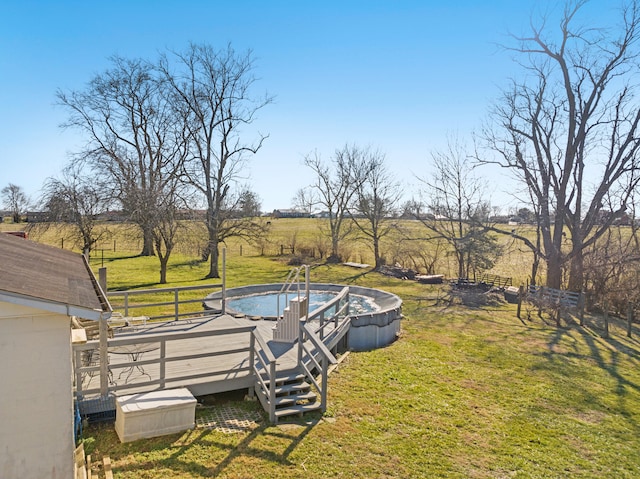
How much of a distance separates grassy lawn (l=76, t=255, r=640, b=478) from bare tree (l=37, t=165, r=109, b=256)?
15962 mm

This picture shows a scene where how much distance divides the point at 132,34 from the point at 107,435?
13.4m

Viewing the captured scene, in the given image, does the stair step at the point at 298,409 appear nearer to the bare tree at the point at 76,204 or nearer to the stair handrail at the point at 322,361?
the stair handrail at the point at 322,361

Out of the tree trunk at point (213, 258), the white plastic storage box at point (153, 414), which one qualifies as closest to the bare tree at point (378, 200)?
the tree trunk at point (213, 258)

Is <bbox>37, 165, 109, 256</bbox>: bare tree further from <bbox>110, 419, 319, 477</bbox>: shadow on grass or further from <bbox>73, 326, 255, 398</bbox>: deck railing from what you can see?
<bbox>110, 419, 319, 477</bbox>: shadow on grass

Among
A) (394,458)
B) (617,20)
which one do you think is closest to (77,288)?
(394,458)

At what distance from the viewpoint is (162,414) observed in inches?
223

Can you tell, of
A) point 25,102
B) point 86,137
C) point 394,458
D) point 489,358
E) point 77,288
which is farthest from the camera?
point 86,137

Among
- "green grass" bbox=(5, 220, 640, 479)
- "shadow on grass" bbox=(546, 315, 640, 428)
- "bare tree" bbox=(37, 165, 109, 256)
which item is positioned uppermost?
"bare tree" bbox=(37, 165, 109, 256)

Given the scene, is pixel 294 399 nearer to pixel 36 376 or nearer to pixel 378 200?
pixel 36 376

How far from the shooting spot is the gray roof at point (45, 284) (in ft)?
12.0

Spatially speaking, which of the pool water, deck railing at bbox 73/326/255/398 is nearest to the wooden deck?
deck railing at bbox 73/326/255/398

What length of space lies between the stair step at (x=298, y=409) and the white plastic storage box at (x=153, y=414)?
50.8 inches

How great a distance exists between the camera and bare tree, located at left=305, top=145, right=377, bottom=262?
Result: 30203 mm

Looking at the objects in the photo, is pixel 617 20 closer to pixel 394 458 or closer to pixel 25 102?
pixel 394 458
